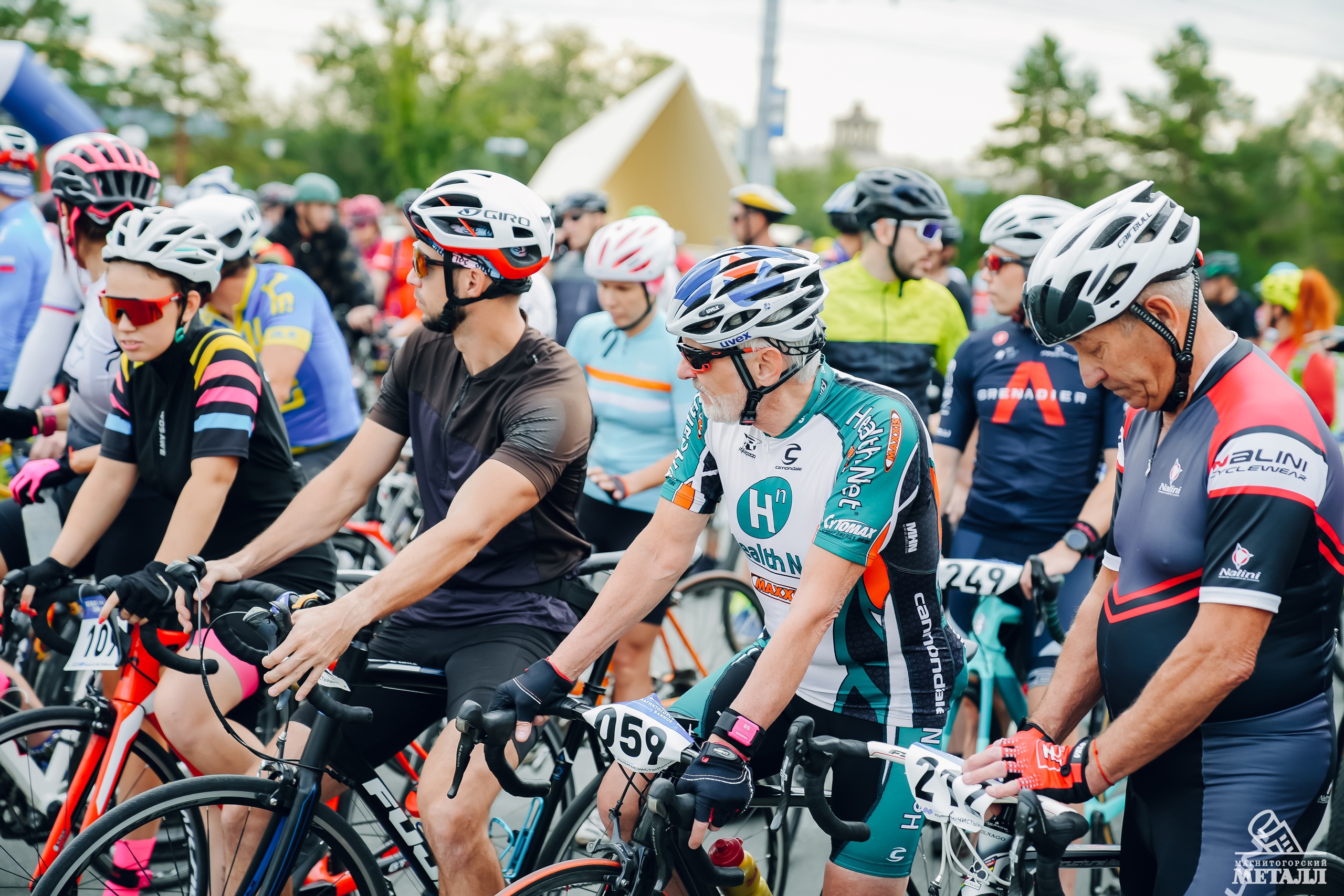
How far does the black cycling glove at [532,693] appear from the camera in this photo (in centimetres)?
257

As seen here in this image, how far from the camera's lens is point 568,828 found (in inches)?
120

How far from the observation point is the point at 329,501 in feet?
11.0

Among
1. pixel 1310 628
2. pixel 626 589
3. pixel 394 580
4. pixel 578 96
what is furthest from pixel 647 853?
pixel 578 96

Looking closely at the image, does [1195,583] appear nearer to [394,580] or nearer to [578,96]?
[394,580]

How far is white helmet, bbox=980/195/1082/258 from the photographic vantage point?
4.31 m

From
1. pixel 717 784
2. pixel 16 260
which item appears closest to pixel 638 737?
pixel 717 784

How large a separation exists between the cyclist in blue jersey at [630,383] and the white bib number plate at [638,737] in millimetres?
2538

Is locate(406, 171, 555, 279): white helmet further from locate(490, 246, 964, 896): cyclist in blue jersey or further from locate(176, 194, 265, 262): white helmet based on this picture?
locate(176, 194, 265, 262): white helmet

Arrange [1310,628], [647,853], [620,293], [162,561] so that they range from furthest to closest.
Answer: [620,293] → [162,561] → [647,853] → [1310,628]

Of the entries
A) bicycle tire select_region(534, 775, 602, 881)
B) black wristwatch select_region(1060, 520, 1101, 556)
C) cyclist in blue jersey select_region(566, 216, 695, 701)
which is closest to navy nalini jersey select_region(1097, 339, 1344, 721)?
bicycle tire select_region(534, 775, 602, 881)

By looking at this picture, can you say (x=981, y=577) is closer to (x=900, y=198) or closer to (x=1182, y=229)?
(x=1182, y=229)

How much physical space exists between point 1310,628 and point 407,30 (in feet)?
96.6

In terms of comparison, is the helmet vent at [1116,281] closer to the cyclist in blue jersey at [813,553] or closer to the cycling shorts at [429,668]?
the cyclist in blue jersey at [813,553]

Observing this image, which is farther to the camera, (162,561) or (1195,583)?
(162,561)
